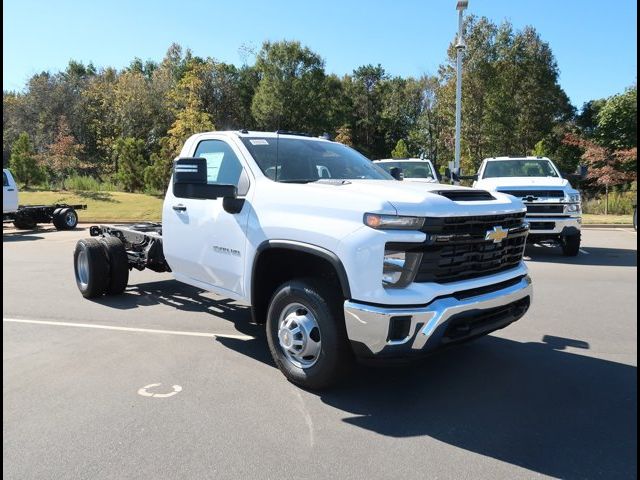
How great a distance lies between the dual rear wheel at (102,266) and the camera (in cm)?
695

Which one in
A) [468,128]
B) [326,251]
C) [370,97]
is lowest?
[326,251]

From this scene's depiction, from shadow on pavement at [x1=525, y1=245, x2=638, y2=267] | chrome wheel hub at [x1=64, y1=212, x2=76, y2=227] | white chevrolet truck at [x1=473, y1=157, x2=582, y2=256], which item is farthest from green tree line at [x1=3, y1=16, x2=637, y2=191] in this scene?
white chevrolet truck at [x1=473, y1=157, x2=582, y2=256]

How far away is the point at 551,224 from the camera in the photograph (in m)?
10.8

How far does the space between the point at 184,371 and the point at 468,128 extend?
3638cm

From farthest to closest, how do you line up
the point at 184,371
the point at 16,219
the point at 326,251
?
the point at 16,219 → the point at 184,371 → the point at 326,251

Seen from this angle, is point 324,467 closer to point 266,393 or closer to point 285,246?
point 266,393

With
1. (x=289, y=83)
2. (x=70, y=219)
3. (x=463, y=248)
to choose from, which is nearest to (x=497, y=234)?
(x=463, y=248)

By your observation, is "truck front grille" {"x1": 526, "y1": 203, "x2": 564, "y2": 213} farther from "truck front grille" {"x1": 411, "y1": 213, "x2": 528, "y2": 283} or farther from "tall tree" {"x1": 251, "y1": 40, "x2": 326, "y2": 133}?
"tall tree" {"x1": 251, "y1": 40, "x2": 326, "y2": 133}

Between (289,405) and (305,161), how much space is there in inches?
88.6

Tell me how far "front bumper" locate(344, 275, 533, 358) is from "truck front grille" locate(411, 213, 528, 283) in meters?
0.19

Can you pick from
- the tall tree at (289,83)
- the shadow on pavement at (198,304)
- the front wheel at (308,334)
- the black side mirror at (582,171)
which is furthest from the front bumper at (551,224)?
the tall tree at (289,83)

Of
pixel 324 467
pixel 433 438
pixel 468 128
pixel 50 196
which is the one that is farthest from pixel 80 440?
pixel 468 128

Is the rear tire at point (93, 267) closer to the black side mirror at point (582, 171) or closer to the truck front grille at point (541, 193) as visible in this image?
the truck front grille at point (541, 193)

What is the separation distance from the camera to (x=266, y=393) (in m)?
4.09
